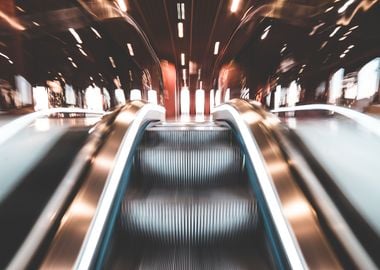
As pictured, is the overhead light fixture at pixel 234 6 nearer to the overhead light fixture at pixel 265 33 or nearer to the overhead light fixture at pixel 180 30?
the overhead light fixture at pixel 180 30

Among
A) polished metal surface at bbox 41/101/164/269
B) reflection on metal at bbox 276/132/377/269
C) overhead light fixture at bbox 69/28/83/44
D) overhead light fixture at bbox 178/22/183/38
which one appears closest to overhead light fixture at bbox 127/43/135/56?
overhead light fixture at bbox 69/28/83/44

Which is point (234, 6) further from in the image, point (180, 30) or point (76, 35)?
point (76, 35)

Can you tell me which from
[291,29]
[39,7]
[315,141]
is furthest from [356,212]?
[39,7]

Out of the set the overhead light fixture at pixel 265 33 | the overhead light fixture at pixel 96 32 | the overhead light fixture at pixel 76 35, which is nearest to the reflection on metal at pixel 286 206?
the overhead light fixture at pixel 76 35

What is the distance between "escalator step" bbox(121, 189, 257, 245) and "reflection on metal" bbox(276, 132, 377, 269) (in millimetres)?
433

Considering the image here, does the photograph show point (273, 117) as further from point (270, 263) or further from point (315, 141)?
point (270, 263)

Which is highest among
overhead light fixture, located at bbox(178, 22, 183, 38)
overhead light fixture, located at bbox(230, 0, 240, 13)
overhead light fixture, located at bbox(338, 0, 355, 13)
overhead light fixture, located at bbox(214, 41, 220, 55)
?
overhead light fixture, located at bbox(230, 0, 240, 13)

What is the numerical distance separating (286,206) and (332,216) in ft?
0.81

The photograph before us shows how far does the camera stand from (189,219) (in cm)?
187

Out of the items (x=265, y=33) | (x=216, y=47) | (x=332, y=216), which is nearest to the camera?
(x=332, y=216)

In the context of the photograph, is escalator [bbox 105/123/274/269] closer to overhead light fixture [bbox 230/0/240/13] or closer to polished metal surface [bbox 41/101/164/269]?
polished metal surface [bbox 41/101/164/269]

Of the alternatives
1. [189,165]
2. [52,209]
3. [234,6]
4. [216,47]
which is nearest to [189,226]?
[189,165]

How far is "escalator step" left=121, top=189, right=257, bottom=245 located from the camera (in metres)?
1.87

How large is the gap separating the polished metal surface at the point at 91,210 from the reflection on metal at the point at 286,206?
1037mm
